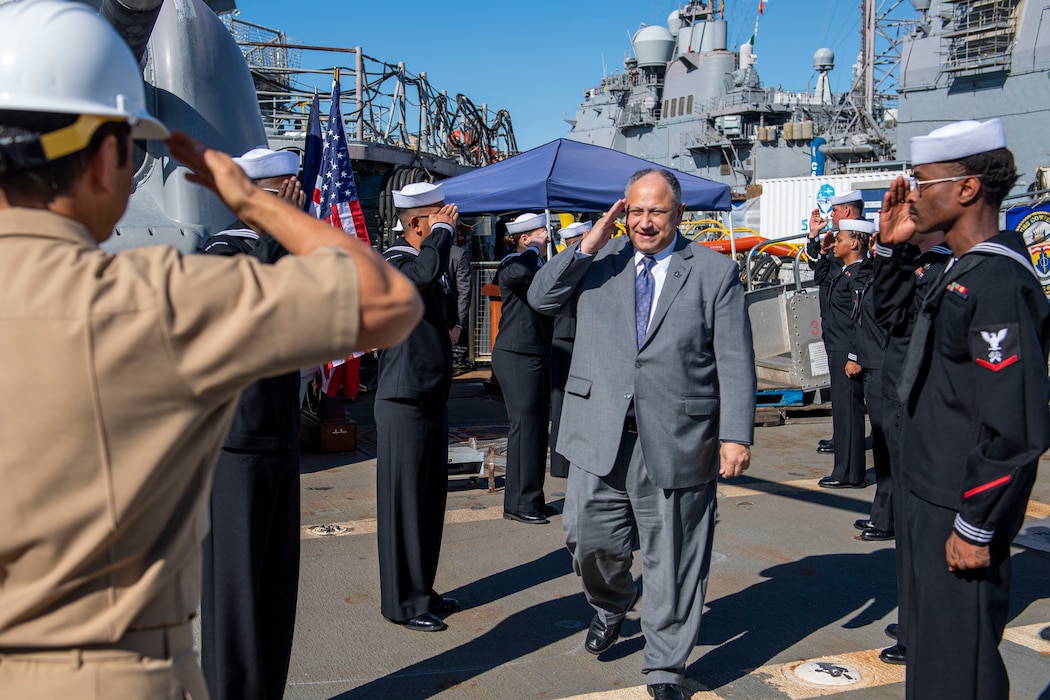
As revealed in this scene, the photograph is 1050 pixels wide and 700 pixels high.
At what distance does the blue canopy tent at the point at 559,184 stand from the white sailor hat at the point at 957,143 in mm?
5433

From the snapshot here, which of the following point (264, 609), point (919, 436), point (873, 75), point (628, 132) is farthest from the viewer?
point (628, 132)

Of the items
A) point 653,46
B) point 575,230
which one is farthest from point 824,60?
point 575,230

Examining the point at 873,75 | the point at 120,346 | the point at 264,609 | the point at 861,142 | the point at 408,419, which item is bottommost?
the point at 264,609

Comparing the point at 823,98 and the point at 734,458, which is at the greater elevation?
the point at 823,98

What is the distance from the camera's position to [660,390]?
3711mm

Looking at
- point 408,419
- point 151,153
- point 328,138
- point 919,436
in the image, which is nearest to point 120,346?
point 919,436

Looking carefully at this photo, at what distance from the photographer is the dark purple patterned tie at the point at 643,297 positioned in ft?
12.5

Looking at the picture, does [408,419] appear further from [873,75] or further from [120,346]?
[873,75]

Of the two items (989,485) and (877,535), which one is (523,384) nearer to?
(877,535)

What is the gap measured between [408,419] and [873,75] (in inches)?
1782

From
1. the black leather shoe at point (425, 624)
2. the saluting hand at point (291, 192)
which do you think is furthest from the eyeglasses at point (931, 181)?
the black leather shoe at point (425, 624)

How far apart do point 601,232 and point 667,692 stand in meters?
1.88

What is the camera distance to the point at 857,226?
6.32 metres

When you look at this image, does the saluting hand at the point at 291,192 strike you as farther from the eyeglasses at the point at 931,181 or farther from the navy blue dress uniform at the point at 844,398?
the navy blue dress uniform at the point at 844,398
